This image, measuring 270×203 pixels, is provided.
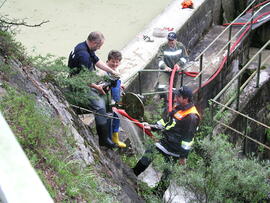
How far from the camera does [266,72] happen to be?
9.13 metres

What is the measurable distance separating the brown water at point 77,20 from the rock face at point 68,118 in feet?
14.2

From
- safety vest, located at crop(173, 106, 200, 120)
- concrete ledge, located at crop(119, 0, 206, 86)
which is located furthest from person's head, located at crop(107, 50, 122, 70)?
concrete ledge, located at crop(119, 0, 206, 86)

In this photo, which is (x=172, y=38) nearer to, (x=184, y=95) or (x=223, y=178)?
(x=184, y=95)

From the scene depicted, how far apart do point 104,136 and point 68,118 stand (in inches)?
37.9

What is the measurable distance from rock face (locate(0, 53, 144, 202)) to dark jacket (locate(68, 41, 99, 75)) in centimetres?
36

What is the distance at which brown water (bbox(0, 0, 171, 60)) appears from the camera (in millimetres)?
9812

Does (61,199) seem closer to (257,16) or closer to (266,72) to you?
(266,72)

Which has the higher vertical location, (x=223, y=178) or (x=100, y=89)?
(x=100, y=89)

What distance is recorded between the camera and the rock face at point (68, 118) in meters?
4.33

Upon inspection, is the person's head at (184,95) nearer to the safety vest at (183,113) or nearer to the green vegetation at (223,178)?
the safety vest at (183,113)

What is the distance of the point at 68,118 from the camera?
4703 mm

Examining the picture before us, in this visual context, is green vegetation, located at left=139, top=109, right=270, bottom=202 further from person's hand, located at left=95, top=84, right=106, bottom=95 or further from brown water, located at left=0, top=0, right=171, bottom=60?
brown water, located at left=0, top=0, right=171, bottom=60

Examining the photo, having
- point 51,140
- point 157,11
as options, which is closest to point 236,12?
point 157,11

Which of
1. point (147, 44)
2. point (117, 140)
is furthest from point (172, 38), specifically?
point (117, 140)
